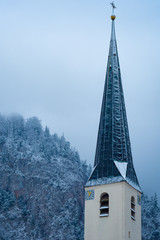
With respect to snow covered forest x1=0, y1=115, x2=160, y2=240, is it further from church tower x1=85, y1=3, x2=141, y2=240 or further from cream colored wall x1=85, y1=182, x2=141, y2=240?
cream colored wall x1=85, y1=182, x2=141, y2=240

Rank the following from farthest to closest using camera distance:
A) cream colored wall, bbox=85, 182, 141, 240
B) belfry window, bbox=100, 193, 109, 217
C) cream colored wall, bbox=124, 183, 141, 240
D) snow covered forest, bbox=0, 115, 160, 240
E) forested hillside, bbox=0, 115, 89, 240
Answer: forested hillside, bbox=0, 115, 89, 240, snow covered forest, bbox=0, 115, 160, 240, belfry window, bbox=100, 193, 109, 217, cream colored wall, bbox=124, 183, 141, 240, cream colored wall, bbox=85, 182, 141, 240

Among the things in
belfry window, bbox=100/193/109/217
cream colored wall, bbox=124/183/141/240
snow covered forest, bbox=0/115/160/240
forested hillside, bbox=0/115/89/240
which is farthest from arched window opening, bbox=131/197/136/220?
forested hillside, bbox=0/115/89/240

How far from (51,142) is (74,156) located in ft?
23.9

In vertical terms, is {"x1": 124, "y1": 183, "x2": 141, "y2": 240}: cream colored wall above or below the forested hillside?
below

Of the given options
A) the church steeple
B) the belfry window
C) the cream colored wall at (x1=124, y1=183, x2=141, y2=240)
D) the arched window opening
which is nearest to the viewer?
the cream colored wall at (x1=124, y1=183, x2=141, y2=240)

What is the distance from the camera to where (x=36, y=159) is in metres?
99.2

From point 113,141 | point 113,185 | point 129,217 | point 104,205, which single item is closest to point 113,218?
A: point 129,217

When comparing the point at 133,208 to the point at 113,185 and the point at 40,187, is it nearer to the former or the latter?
the point at 113,185

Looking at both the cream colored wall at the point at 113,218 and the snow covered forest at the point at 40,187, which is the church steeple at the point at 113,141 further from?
the snow covered forest at the point at 40,187

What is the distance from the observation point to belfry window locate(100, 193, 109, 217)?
3650 centimetres

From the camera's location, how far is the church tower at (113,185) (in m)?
35.8

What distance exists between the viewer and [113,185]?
37.2 meters

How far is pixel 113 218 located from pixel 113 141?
623cm

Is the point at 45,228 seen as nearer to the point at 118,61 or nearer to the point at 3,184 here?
the point at 3,184
